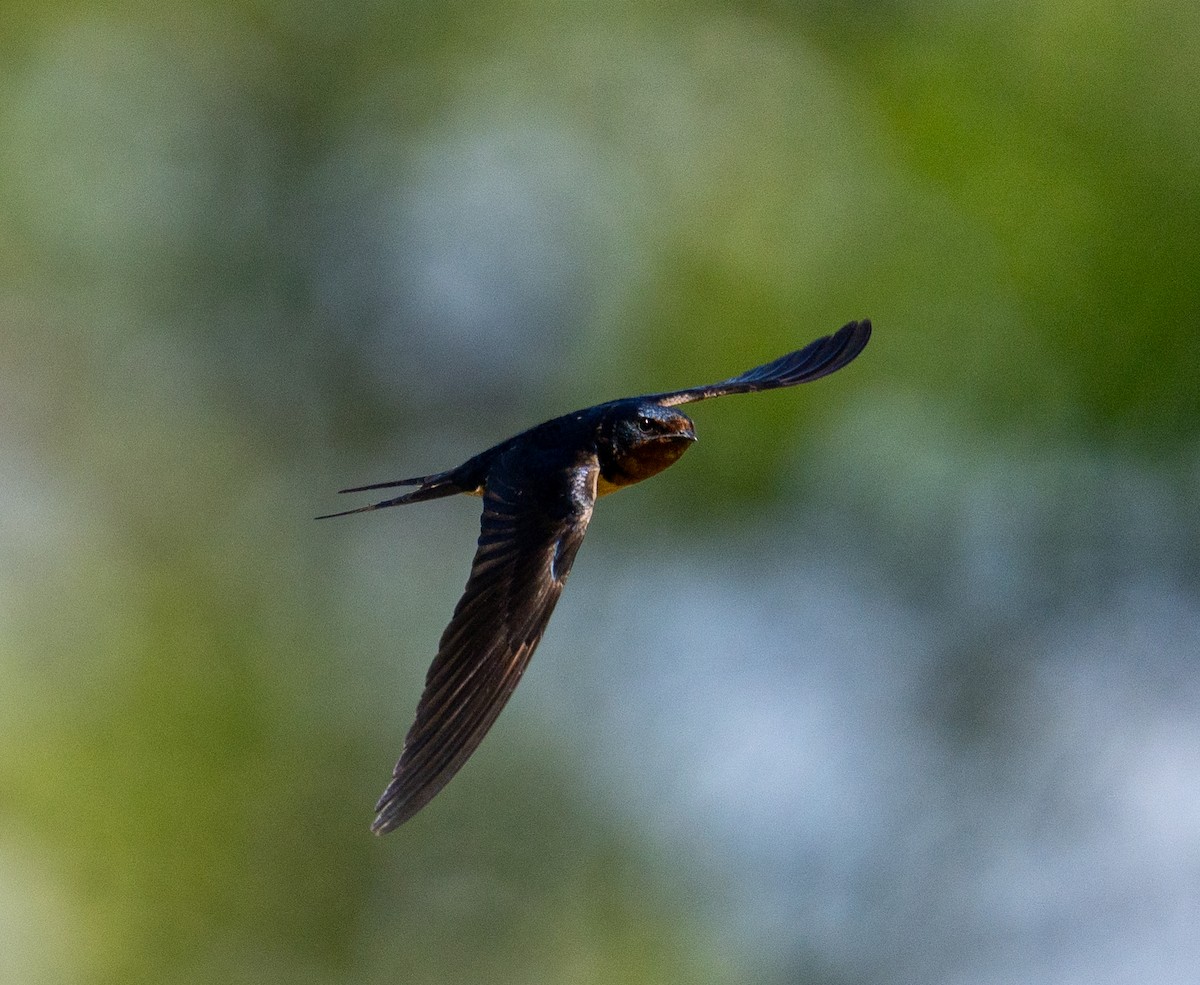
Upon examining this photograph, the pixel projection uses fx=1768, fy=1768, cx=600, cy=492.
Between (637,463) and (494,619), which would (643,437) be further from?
(494,619)

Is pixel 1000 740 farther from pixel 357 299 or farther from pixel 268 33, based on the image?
pixel 268 33

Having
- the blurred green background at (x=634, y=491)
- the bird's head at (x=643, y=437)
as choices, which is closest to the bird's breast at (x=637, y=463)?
the bird's head at (x=643, y=437)

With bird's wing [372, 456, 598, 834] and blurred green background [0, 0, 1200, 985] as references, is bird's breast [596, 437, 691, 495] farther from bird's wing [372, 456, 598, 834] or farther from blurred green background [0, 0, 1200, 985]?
blurred green background [0, 0, 1200, 985]

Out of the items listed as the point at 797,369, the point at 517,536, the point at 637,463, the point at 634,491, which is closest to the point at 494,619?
the point at 517,536

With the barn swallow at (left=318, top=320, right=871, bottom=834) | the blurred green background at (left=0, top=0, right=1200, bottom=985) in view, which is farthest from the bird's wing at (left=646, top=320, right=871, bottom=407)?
the blurred green background at (left=0, top=0, right=1200, bottom=985)

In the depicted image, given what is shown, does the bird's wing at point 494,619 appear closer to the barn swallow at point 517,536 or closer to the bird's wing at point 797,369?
the barn swallow at point 517,536

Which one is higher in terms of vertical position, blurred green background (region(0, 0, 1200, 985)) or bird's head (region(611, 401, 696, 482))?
blurred green background (region(0, 0, 1200, 985))
